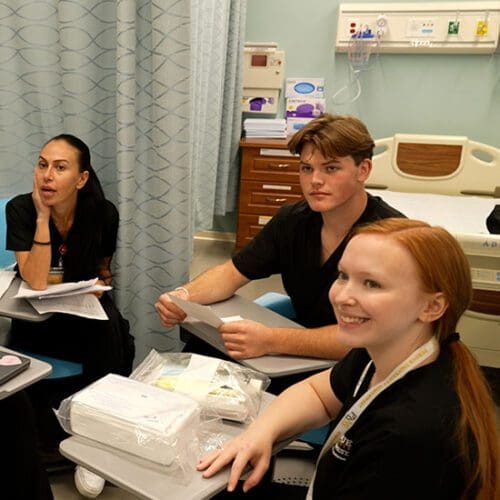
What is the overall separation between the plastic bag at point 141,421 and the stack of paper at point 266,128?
9.40 ft

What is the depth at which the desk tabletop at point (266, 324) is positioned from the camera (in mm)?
1269

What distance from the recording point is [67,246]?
72.2 inches

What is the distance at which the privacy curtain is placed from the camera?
1.71 m

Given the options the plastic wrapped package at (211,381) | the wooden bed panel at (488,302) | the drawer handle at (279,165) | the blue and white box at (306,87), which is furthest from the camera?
the blue and white box at (306,87)

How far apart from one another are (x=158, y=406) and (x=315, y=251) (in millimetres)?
819

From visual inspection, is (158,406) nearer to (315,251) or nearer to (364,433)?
(364,433)

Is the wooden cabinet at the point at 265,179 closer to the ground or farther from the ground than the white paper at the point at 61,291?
farther from the ground

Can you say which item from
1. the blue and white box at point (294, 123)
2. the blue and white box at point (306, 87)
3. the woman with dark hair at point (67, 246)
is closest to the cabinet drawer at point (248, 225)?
the blue and white box at point (294, 123)

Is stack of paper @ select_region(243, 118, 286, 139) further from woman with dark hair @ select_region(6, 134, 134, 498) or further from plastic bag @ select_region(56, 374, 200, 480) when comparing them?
plastic bag @ select_region(56, 374, 200, 480)

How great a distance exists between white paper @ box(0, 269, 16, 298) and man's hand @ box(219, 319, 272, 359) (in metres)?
0.78

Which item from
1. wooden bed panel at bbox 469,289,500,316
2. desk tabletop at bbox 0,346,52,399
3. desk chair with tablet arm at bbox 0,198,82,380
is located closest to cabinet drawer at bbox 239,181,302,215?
wooden bed panel at bbox 469,289,500,316

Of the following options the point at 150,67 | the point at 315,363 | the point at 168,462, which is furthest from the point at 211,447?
the point at 150,67

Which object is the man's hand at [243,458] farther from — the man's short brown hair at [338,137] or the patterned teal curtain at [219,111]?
the patterned teal curtain at [219,111]

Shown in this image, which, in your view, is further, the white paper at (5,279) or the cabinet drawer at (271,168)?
the cabinet drawer at (271,168)
